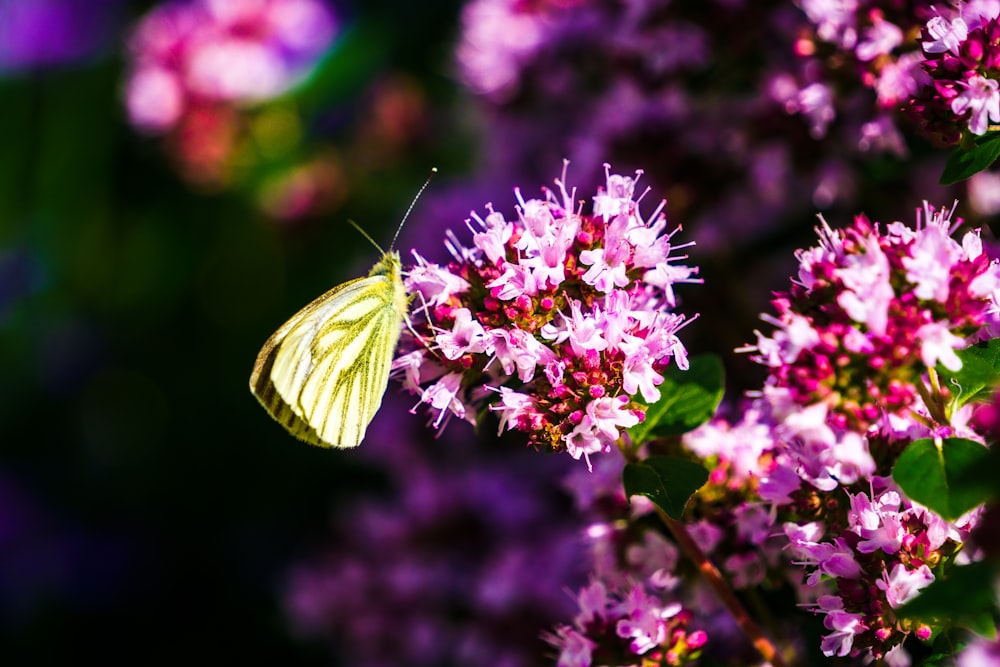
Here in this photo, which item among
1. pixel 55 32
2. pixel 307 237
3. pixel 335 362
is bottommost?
pixel 307 237

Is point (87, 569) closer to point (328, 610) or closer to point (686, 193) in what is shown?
point (328, 610)

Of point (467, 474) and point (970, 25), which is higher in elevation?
point (970, 25)

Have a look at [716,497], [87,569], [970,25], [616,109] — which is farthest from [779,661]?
[87,569]

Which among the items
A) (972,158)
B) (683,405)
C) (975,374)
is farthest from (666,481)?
(972,158)

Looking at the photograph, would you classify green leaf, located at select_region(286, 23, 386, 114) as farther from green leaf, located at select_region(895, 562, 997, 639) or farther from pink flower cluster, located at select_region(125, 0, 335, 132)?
green leaf, located at select_region(895, 562, 997, 639)

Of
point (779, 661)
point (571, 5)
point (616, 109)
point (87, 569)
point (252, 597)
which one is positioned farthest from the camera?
point (87, 569)

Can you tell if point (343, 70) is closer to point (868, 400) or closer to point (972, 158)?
point (972, 158)

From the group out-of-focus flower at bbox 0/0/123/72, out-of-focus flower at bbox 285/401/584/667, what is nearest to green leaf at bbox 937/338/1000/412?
out-of-focus flower at bbox 285/401/584/667
